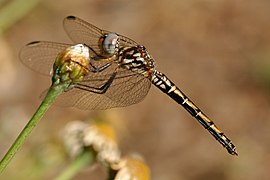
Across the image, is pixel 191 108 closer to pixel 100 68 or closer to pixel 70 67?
pixel 100 68

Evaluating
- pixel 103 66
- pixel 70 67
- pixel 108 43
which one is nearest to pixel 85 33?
pixel 108 43

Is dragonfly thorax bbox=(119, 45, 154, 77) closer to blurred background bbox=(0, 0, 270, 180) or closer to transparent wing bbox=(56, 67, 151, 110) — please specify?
transparent wing bbox=(56, 67, 151, 110)

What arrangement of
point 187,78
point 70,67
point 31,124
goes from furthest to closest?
point 187,78 → point 70,67 → point 31,124

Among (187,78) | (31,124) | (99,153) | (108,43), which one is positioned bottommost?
(31,124)

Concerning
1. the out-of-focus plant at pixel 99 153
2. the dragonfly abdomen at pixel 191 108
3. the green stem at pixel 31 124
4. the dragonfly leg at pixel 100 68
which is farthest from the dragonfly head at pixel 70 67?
the dragonfly abdomen at pixel 191 108

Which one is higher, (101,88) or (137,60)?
(137,60)

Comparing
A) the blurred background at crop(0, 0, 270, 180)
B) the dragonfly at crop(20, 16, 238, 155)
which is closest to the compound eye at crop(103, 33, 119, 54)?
the dragonfly at crop(20, 16, 238, 155)

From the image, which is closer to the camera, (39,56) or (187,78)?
(39,56)
